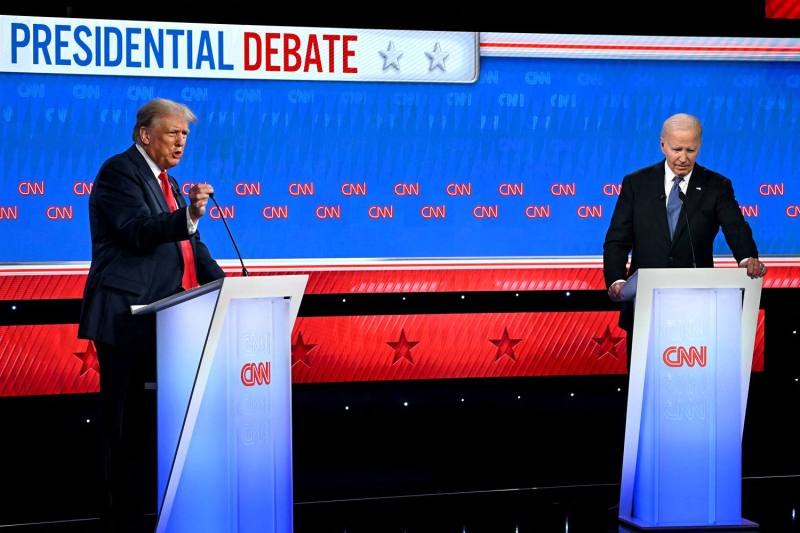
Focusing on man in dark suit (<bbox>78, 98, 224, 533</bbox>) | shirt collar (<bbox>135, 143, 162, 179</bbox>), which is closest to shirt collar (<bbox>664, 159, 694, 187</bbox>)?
man in dark suit (<bbox>78, 98, 224, 533</bbox>)

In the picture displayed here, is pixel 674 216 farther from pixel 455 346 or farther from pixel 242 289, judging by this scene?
pixel 242 289

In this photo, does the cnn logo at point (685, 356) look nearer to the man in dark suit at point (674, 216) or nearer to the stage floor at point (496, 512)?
the man in dark suit at point (674, 216)

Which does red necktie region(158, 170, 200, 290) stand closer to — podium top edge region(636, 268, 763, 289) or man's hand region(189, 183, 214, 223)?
man's hand region(189, 183, 214, 223)

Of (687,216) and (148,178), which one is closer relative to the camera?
(148,178)

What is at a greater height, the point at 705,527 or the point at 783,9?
the point at 783,9

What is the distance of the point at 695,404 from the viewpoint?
4.30 metres

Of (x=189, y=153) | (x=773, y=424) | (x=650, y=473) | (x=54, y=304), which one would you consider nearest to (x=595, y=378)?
(x=773, y=424)

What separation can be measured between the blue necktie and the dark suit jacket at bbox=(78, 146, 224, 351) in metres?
2.05

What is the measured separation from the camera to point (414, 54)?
5.48m

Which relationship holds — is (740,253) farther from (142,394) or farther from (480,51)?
(142,394)

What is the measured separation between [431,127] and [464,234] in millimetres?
524

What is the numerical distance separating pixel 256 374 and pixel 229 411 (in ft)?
0.47

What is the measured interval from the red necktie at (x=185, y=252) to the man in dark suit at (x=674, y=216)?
66.9 inches

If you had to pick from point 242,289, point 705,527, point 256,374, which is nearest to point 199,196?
point 242,289
